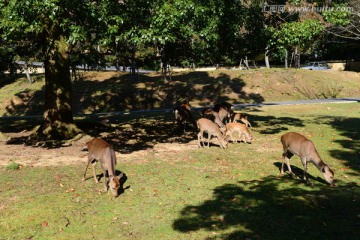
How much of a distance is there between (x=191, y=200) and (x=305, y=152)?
4231mm

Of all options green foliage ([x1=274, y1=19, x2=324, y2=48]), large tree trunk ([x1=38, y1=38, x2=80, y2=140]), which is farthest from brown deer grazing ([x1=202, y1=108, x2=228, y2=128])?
large tree trunk ([x1=38, y1=38, x2=80, y2=140])

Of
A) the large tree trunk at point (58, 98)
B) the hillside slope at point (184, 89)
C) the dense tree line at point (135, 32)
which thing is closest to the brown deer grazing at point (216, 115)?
the dense tree line at point (135, 32)

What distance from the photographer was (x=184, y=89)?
3872 centimetres

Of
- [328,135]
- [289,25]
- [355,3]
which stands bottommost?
[328,135]

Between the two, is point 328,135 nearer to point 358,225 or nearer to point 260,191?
point 260,191

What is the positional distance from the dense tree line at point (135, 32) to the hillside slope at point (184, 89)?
47.0 feet

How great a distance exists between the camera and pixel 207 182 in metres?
12.8

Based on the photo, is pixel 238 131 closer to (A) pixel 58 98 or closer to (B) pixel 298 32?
(B) pixel 298 32

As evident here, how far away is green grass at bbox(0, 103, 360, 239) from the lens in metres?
9.23

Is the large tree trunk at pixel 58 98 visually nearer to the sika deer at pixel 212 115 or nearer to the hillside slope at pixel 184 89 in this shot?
the sika deer at pixel 212 115

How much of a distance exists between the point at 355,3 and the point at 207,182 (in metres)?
28.6

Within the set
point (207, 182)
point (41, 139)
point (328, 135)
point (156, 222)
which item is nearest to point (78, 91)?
point (41, 139)

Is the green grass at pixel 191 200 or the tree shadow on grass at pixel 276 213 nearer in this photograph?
the tree shadow on grass at pixel 276 213

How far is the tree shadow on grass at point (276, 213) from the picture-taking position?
9.00m
